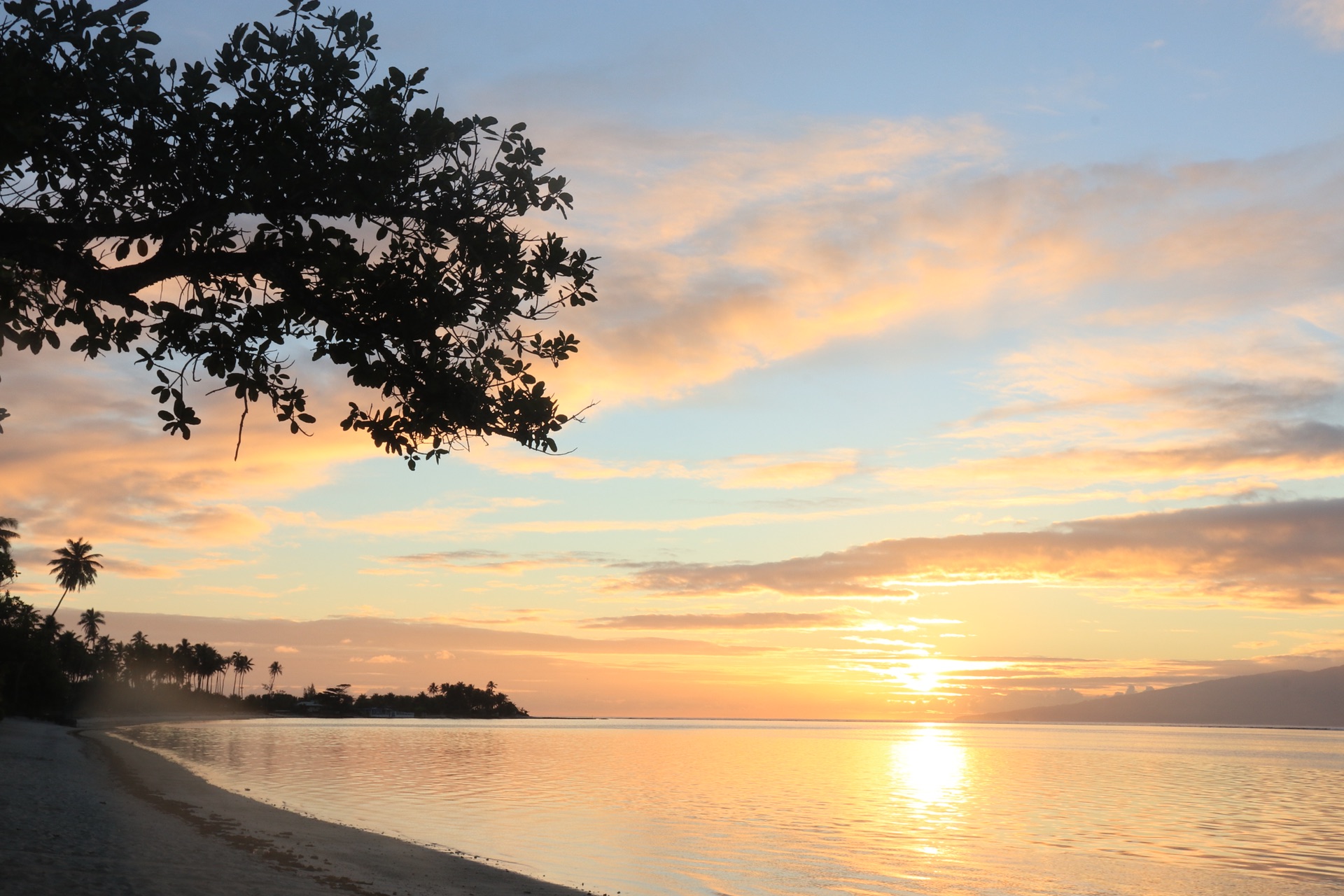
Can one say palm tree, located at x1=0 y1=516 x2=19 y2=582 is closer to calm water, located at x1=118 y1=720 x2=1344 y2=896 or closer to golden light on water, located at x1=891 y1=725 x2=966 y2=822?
calm water, located at x1=118 y1=720 x2=1344 y2=896

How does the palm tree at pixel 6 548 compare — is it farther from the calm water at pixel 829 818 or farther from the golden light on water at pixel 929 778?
the golden light on water at pixel 929 778

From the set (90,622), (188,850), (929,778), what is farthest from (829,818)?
(90,622)

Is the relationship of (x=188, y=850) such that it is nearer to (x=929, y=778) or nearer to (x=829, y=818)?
(x=829, y=818)

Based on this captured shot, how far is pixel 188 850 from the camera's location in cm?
2294

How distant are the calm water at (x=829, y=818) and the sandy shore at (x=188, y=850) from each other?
10.6 ft

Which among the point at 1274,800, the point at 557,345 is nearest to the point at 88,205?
the point at 557,345

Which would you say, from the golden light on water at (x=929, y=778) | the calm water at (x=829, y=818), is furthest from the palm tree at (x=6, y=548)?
the golden light on water at (x=929, y=778)

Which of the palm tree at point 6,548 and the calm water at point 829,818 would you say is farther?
the palm tree at point 6,548

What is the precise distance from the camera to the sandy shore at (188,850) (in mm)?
18297

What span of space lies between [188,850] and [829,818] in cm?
3073

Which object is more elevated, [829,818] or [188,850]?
[188,850]

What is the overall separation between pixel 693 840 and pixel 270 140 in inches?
1269

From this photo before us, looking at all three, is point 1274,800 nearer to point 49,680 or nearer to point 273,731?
point 49,680

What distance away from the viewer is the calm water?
30.3 metres
